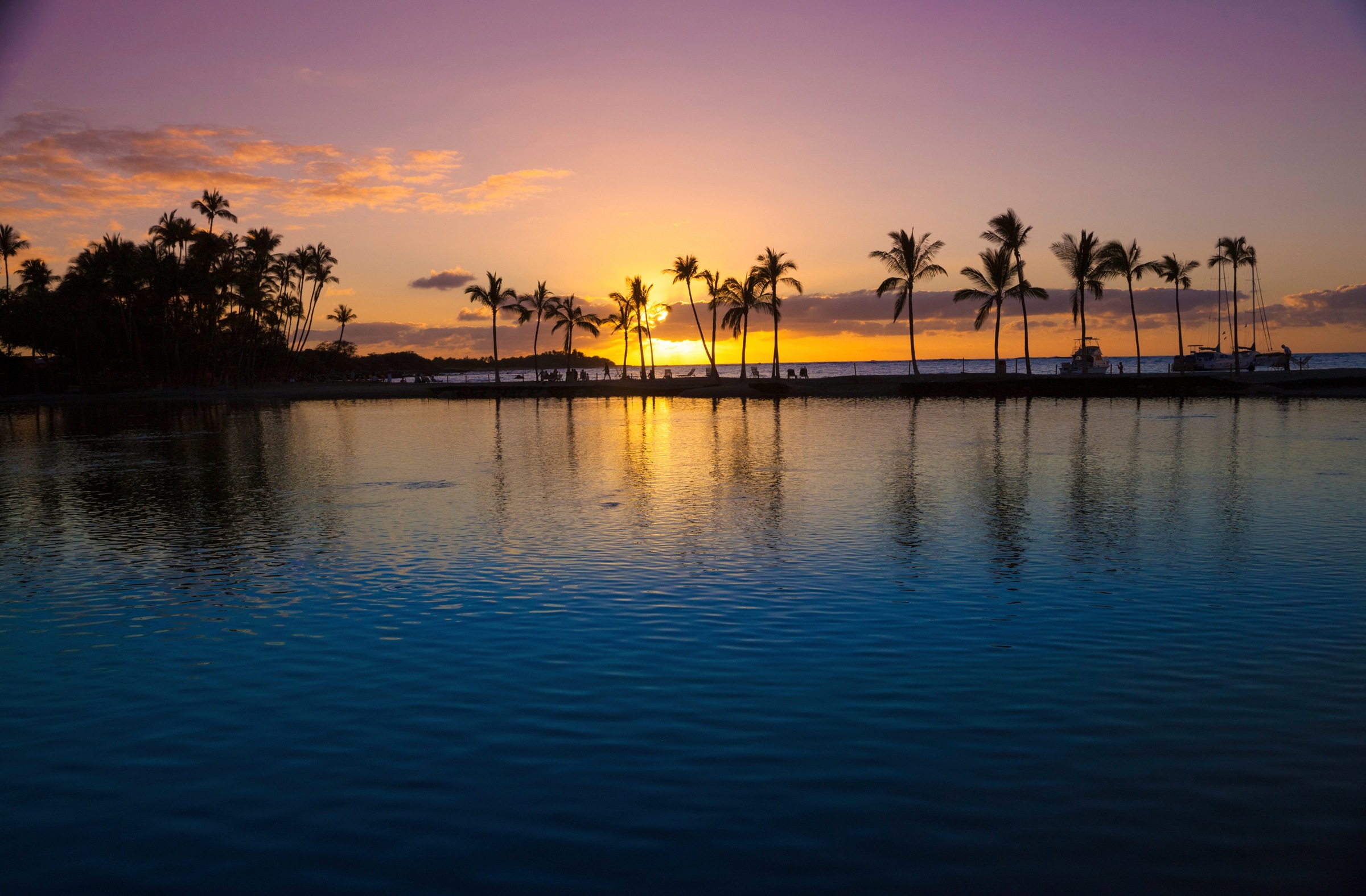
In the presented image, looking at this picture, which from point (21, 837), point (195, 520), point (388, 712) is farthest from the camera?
point (195, 520)

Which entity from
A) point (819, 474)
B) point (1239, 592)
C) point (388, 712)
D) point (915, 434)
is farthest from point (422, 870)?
point (915, 434)

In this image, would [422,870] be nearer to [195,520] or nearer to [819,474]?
[195,520]

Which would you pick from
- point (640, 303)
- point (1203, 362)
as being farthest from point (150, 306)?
point (1203, 362)

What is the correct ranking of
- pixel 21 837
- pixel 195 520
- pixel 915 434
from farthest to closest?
pixel 915 434, pixel 195 520, pixel 21 837

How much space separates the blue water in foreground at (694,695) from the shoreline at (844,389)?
49.2m

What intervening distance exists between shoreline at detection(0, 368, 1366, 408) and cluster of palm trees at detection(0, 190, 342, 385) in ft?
14.9

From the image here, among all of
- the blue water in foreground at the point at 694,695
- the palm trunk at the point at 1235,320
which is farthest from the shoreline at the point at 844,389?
the blue water in foreground at the point at 694,695

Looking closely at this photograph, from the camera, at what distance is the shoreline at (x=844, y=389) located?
62719mm

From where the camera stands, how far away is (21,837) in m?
5.74

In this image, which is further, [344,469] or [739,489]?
[344,469]

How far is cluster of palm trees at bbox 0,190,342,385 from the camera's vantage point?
86.6 meters

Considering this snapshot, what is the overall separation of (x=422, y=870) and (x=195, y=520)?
15683 mm

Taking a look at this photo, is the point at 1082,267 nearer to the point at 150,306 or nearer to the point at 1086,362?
the point at 1086,362

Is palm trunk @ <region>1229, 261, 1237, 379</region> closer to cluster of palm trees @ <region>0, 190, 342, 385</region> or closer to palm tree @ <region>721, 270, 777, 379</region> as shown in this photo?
palm tree @ <region>721, 270, 777, 379</region>
